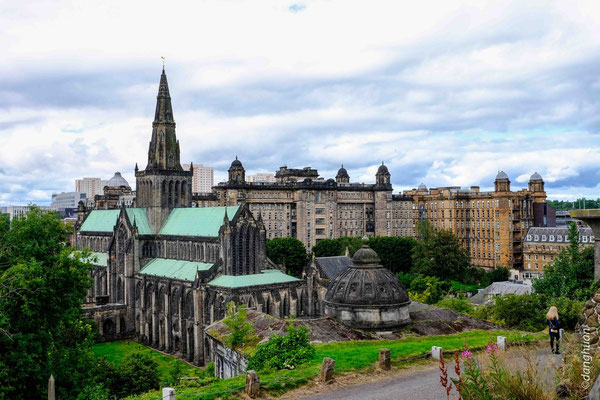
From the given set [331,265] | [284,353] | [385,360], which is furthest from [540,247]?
[284,353]

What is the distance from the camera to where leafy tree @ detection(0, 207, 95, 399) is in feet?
84.9

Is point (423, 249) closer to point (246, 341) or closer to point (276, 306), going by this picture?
point (276, 306)

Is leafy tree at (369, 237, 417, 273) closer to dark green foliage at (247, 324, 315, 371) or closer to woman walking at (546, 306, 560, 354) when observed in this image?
dark green foliage at (247, 324, 315, 371)

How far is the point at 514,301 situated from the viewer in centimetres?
4709

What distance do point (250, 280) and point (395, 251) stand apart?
5631cm

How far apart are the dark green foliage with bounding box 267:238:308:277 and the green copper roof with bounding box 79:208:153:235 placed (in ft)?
90.7

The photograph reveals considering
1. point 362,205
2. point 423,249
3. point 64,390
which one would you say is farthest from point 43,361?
point 362,205

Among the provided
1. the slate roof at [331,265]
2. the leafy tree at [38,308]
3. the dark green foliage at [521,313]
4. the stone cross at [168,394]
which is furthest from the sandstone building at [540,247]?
the stone cross at [168,394]

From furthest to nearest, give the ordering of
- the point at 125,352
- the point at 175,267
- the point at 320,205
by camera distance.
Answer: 1. the point at 320,205
2. the point at 175,267
3. the point at 125,352

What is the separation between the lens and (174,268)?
224 feet

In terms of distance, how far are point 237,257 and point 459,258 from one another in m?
53.7

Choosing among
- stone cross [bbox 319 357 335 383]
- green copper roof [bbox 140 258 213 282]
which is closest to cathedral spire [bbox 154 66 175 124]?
green copper roof [bbox 140 258 213 282]

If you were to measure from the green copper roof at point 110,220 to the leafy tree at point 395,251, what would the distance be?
48.5 m

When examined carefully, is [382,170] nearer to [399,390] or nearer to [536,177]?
[536,177]
